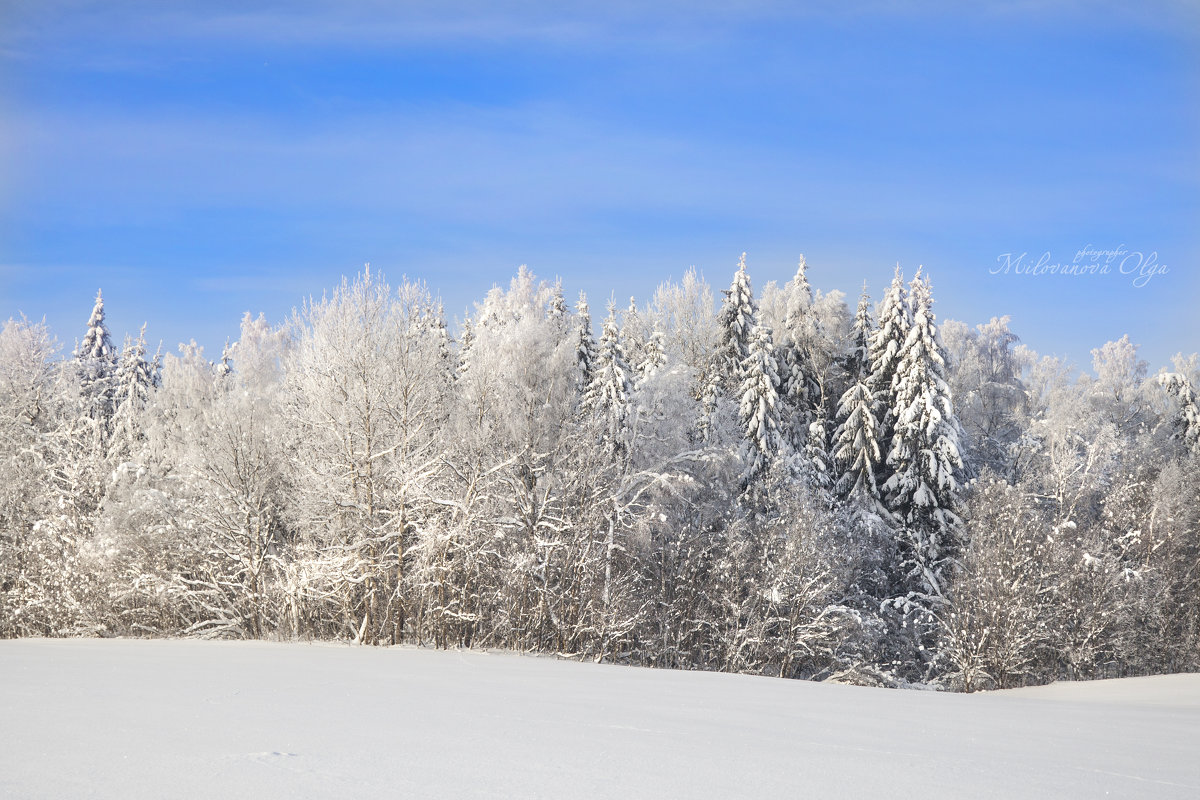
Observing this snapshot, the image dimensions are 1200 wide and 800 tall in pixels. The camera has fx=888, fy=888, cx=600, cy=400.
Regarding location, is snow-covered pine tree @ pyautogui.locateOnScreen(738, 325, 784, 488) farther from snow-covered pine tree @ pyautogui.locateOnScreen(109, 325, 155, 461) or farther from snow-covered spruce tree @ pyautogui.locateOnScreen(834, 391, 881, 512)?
snow-covered pine tree @ pyautogui.locateOnScreen(109, 325, 155, 461)

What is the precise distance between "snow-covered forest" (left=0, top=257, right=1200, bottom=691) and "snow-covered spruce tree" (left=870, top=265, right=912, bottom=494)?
0.14 metres

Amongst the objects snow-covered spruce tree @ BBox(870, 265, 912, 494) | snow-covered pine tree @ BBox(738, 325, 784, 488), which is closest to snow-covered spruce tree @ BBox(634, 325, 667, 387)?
snow-covered pine tree @ BBox(738, 325, 784, 488)

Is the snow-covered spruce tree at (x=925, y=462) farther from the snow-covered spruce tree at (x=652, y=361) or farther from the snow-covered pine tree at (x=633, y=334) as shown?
the snow-covered pine tree at (x=633, y=334)

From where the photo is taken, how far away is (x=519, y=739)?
636 cm

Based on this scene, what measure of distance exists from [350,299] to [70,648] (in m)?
8.61

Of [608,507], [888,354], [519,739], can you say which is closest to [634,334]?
[888,354]

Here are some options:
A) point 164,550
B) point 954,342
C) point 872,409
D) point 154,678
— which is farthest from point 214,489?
point 954,342

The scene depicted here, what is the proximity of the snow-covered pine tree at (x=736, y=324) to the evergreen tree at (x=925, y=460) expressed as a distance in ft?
17.7

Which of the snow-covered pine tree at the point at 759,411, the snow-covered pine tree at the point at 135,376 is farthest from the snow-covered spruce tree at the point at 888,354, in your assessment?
the snow-covered pine tree at the point at 135,376

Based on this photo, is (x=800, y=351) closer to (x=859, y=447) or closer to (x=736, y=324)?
(x=736, y=324)

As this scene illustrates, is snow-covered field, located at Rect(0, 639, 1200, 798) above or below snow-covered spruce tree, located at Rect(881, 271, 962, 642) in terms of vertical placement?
below

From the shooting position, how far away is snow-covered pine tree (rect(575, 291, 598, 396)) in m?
32.9

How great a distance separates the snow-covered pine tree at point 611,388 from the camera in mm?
29219

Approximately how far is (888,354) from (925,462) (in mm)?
3948
